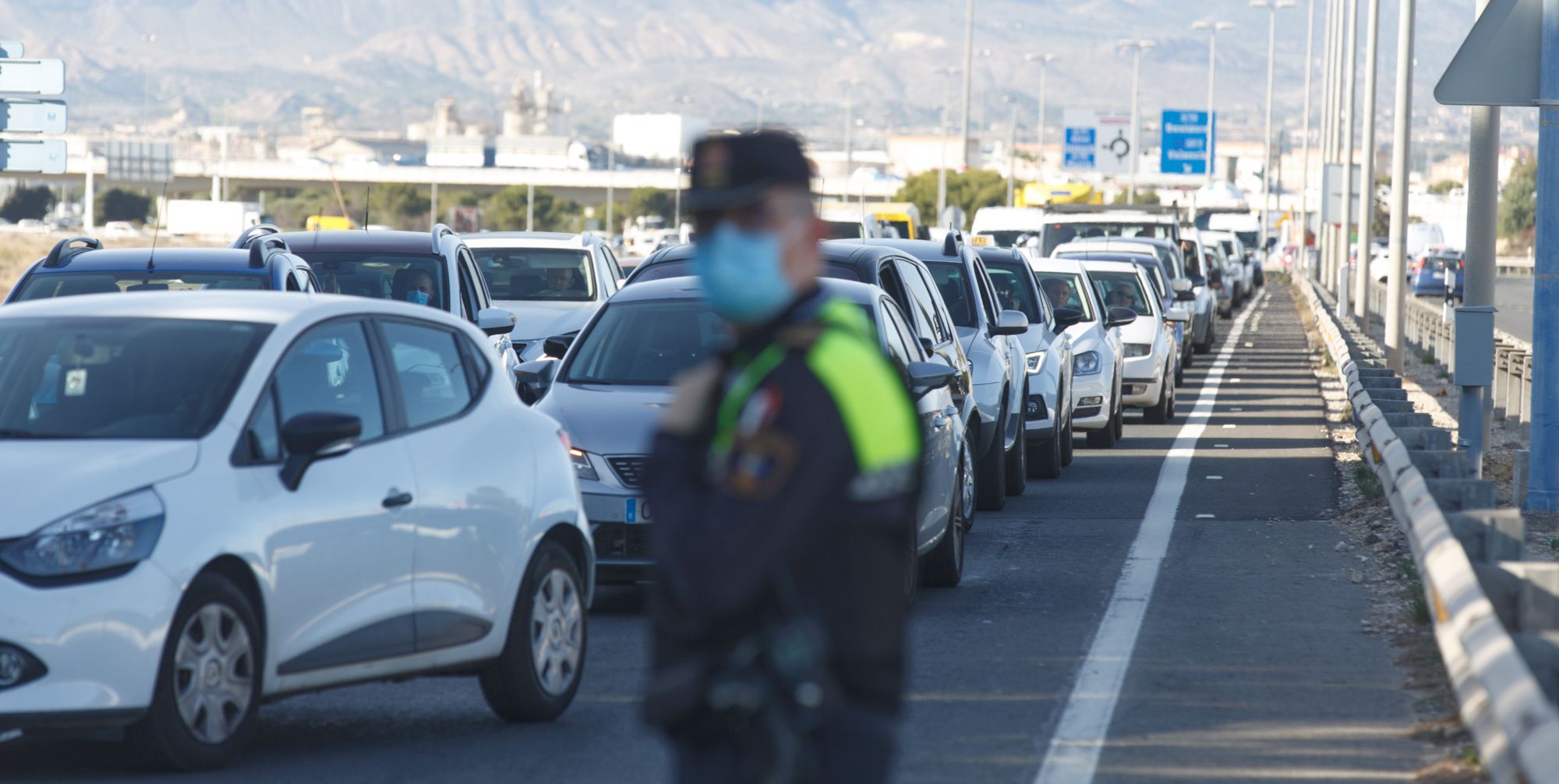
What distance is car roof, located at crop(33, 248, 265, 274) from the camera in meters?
12.0

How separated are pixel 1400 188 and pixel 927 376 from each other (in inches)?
674

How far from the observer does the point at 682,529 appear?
333cm

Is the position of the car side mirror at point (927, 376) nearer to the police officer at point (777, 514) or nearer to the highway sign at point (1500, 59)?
the highway sign at point (1500, 59)

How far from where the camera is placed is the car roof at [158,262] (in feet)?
39.5

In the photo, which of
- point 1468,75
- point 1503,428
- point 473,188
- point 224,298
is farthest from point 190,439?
point 473,188

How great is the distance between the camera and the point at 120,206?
152m

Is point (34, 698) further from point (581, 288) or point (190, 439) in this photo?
point (581, 288)

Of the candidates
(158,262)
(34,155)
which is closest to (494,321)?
(158,262)

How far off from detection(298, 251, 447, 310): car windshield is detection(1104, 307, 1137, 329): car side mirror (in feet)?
22.2

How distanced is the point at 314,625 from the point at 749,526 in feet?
12.5

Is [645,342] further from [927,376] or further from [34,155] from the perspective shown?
[34,155]

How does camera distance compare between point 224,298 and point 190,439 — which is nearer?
point 190,439

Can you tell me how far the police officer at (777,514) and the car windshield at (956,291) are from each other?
12.2 meters

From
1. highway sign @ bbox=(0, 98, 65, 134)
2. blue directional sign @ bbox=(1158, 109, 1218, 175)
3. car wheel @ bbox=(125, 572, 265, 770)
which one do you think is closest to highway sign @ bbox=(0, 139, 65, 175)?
highway sign @ bbox=(0, 98, 65, 134)
